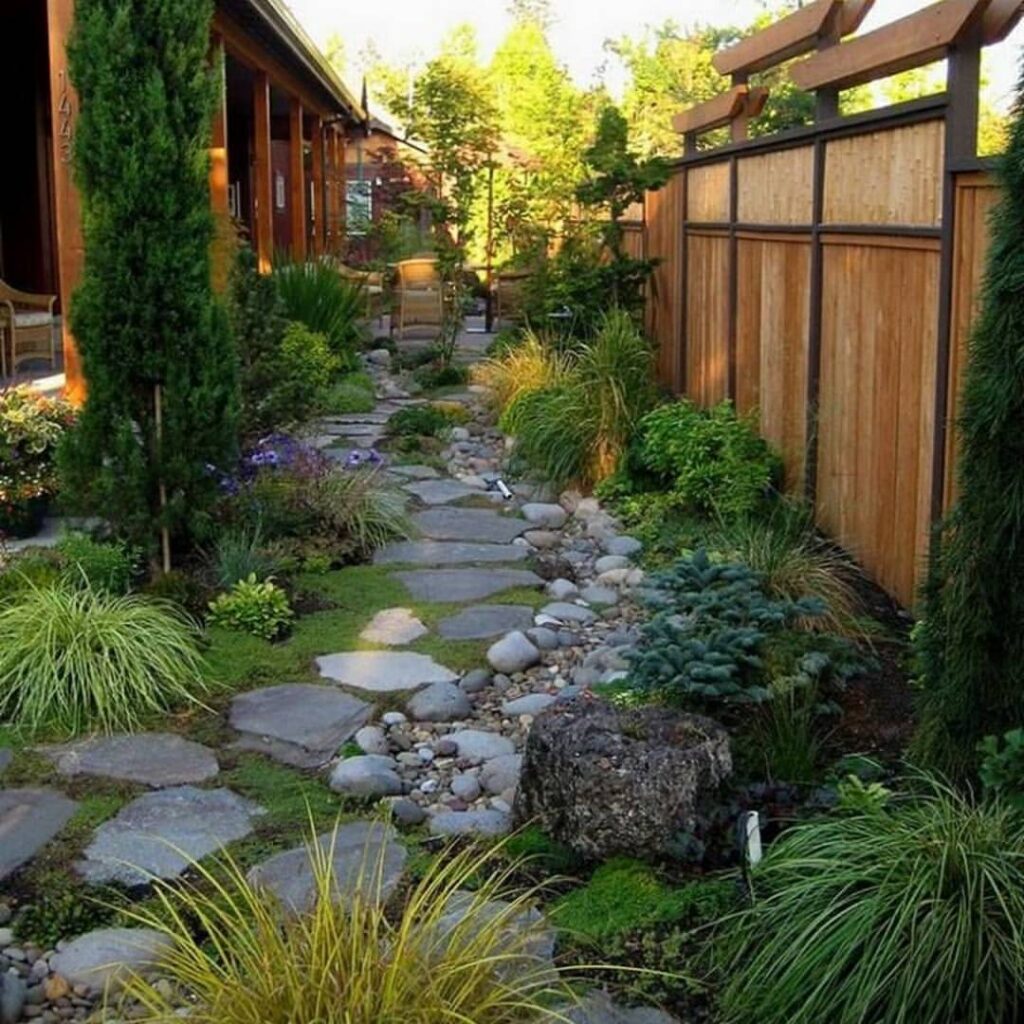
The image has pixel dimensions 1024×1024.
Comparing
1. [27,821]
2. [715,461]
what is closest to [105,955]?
[27,821]

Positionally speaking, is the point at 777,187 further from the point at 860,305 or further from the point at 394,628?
the point at 394,628

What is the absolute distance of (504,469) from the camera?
8.41 meters

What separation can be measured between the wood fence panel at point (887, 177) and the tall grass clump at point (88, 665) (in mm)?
2823

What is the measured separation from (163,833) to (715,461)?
3.68m

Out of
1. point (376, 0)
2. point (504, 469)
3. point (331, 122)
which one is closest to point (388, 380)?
point (504, 469)

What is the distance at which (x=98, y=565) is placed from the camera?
16.8ft

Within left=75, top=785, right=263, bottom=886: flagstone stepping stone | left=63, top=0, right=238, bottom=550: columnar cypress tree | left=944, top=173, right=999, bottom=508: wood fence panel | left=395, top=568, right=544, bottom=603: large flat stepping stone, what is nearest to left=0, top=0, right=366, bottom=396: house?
left=63, top=0, right=238, bottom=550: columnar cypress tree

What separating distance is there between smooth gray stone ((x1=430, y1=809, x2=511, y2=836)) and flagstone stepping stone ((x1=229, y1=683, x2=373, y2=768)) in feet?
1.74

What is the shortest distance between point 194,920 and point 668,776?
108 cm

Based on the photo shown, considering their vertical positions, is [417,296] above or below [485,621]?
above

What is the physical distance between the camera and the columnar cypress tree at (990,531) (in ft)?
→ 9.01

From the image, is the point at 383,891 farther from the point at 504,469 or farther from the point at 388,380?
the point at 388,380

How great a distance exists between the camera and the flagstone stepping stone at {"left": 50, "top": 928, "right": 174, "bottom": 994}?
2846 mm

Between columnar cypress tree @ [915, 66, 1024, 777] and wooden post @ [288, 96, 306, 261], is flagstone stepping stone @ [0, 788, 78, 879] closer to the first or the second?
columnar cypress tree @ [915, 66, 1024, 777]
